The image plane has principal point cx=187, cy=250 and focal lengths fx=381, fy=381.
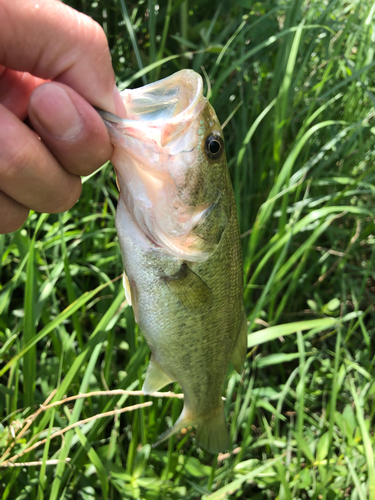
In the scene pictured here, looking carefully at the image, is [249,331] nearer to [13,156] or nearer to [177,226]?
[177,226]

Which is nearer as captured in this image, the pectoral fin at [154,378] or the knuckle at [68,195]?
the knuckle at [68,195]

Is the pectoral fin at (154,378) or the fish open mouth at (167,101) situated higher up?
the fish open mouth at (167,101)

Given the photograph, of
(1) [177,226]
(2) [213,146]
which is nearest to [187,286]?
(1) [177,226]

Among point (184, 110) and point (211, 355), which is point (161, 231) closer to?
point (184, 110)

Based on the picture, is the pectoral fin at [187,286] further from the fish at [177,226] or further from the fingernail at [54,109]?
the fingernail at [54,109]

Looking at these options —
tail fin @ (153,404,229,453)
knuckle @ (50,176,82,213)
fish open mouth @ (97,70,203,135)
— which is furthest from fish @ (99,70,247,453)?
tail fin @ (153,404,229,453)

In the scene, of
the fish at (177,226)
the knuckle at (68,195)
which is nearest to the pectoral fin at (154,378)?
the fish at (177,226)
